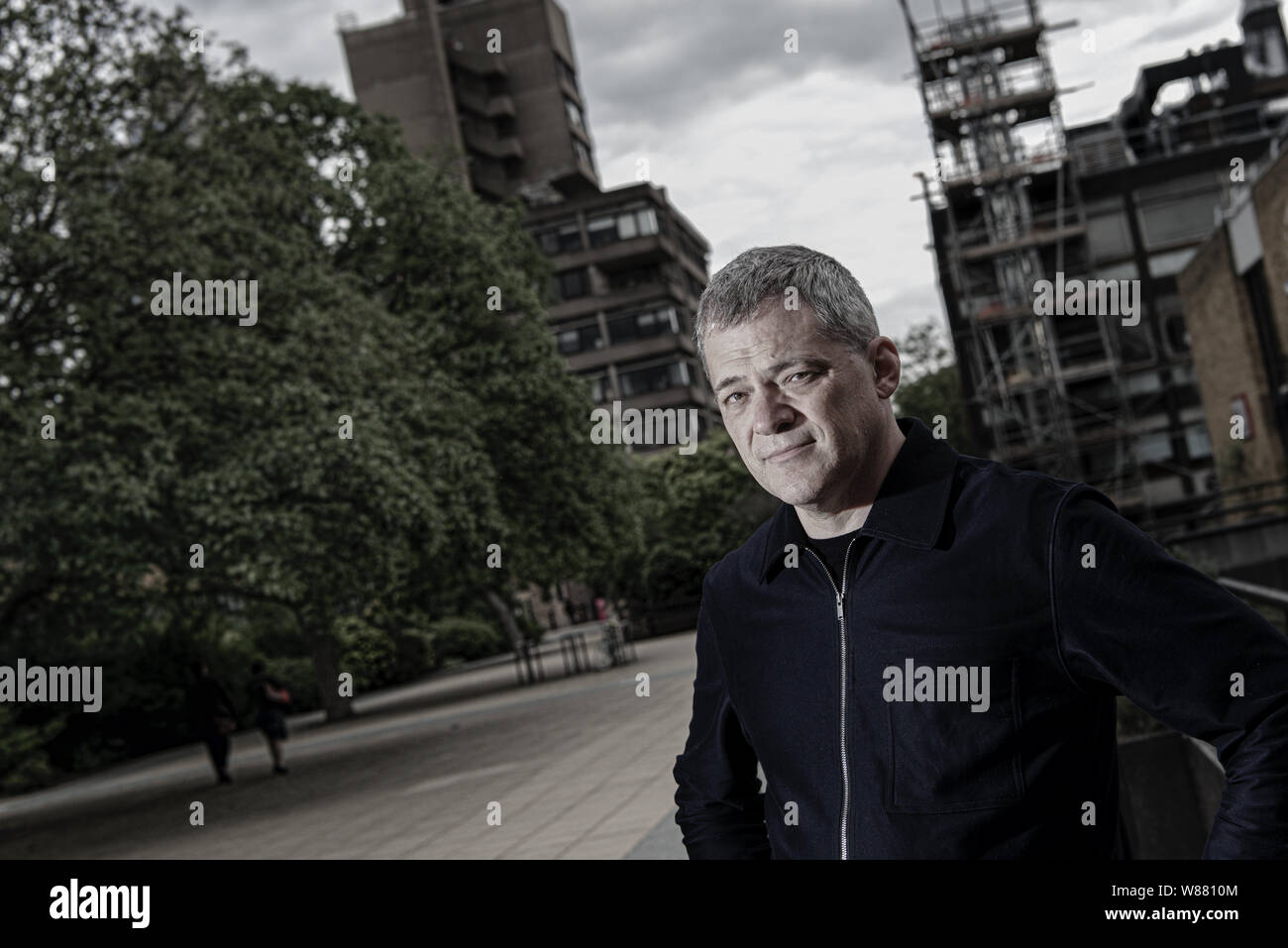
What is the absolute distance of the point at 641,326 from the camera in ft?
228

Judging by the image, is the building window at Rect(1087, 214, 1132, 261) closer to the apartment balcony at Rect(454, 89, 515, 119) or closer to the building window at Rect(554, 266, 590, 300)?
the building window at Rect(554, 266, 590, 300)

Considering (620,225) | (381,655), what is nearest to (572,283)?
(620,225)

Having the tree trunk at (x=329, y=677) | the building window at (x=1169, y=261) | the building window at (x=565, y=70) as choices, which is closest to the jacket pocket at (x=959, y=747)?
the tree trunk at (x=329, y=677)

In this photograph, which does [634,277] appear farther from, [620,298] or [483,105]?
[483,105]

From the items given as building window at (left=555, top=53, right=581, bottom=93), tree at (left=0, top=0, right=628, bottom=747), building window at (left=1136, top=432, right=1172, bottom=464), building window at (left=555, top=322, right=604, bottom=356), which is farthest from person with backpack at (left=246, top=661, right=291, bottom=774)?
building window at (left=555, top=53, right=581, bottom=93)

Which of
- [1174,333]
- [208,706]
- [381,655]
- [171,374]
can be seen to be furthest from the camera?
[1174,333]

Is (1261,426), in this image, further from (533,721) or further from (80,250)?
(80,250)

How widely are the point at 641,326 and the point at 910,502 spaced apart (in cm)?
6802

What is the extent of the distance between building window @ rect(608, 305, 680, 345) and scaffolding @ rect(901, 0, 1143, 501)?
3079 cm

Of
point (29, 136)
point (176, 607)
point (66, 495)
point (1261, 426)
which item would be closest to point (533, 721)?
point (176, 607)

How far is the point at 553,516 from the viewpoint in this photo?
79.9 ft

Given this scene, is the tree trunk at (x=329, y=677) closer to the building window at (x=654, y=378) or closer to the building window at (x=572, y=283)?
the building window at (x=654, y=378)

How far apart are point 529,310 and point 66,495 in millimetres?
13495

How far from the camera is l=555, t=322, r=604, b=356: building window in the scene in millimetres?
69500
